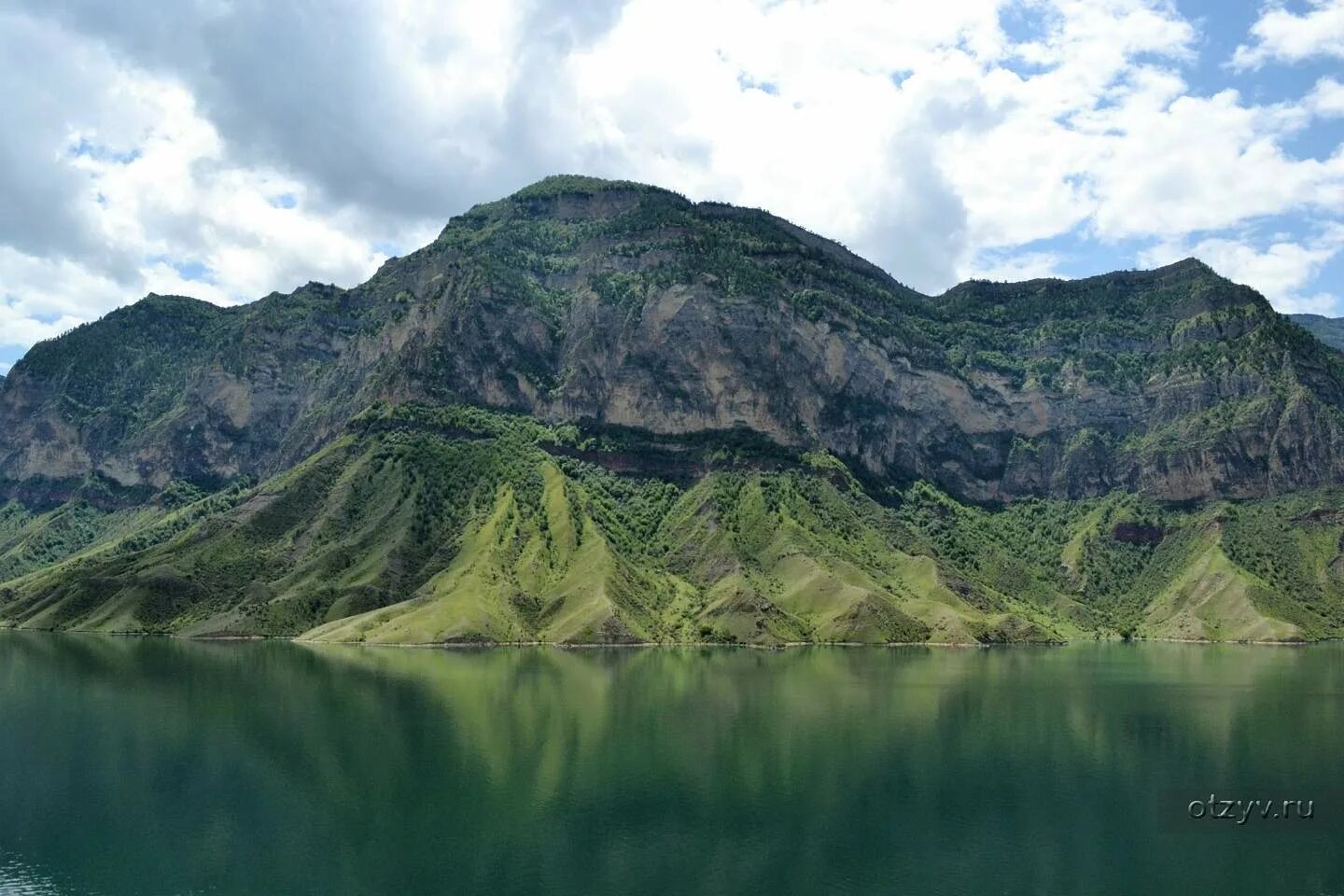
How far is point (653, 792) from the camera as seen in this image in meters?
103

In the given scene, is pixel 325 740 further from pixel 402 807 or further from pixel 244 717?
pixel 402 807

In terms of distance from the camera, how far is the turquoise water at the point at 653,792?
80062 mm

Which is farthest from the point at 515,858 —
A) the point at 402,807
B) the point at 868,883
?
the point at 868,883

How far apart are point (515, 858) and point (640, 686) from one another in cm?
10300

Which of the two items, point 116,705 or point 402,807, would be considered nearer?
point 402,807

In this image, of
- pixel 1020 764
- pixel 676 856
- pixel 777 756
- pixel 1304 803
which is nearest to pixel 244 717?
pixel 777 756

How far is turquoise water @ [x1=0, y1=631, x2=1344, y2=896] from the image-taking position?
3152 inches

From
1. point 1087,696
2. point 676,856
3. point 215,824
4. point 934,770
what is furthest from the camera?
point 1087,696

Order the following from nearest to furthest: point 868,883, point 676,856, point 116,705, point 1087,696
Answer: point 868,883, point 676,856, point 116,705, point 1087,696

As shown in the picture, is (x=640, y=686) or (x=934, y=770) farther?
(x=640, y=686)

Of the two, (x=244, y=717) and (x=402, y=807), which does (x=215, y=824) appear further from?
(x=244, y=717)

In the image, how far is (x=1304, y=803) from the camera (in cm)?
9800

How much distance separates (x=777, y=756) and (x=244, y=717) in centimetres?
6795

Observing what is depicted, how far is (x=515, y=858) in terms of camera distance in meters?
82.7
